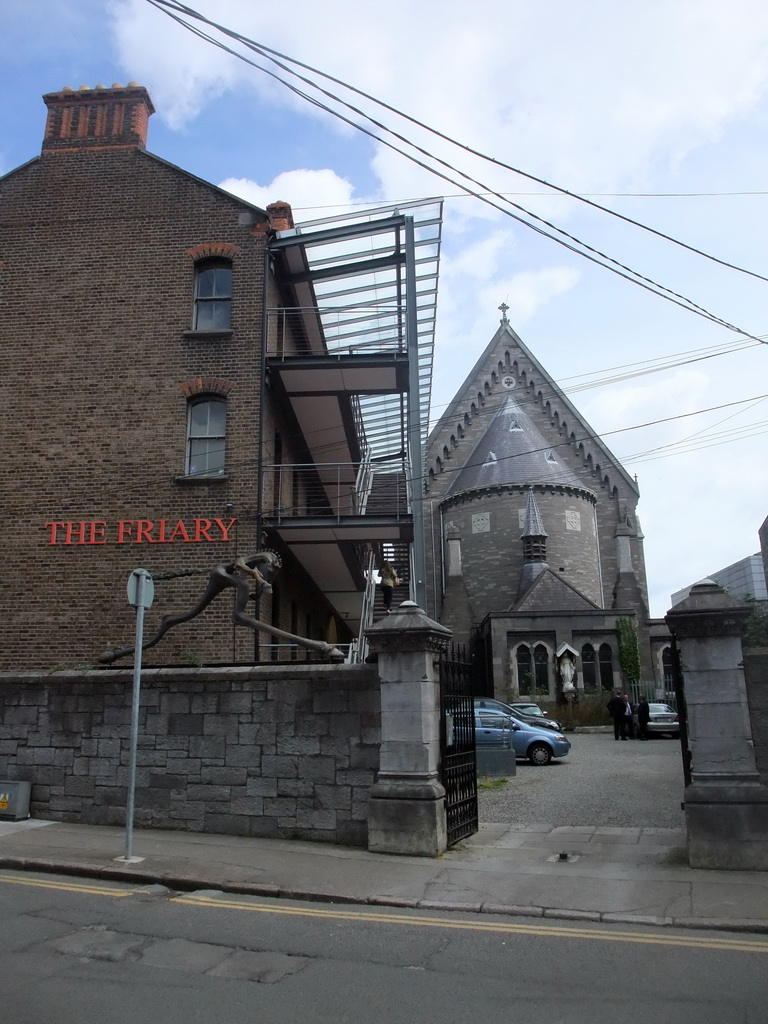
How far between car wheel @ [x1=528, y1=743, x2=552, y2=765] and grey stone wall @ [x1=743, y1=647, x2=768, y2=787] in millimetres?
11157

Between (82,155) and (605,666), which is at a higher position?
(82,155)

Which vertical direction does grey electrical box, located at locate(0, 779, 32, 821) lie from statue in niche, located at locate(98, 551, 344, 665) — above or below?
below

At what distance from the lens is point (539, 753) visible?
18766 mm

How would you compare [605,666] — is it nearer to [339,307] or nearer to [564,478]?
[564,478]

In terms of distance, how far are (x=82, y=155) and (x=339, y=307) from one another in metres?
6.61

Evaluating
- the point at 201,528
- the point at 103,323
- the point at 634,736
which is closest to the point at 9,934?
the point at 201,528

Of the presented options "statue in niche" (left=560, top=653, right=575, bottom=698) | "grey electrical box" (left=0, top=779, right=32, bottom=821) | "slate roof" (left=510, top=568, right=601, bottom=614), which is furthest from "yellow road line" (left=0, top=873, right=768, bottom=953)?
"slate roof" (left=510, top=568, right=601, bottom=614)

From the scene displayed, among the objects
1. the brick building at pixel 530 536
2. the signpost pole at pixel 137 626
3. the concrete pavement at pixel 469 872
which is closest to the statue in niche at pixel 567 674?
the brick building at pixel 530 536

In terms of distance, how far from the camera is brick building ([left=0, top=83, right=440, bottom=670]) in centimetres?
1617

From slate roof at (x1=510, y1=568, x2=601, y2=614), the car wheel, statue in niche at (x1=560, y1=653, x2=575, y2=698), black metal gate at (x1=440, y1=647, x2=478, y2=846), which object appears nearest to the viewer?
black metal gate at (x1=440, y1=647, x2=478, y2=846)

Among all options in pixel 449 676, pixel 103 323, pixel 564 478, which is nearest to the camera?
pixel 449 676

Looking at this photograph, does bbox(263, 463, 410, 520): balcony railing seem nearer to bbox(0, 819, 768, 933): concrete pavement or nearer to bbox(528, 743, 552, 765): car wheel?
bbox(528, 743, 552, 765): car wheel

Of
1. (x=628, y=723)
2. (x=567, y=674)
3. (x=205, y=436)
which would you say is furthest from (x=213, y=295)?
(x=567, y=674)

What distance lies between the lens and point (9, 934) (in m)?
5.72
